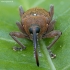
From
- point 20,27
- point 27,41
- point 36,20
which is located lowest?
point 27,41

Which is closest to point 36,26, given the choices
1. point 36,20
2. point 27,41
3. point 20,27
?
point 36,20

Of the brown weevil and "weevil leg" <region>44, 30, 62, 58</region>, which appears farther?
the brown weevil

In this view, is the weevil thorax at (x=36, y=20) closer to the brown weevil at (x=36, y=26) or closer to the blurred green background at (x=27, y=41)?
the brown weevil at (x=36, y=26)

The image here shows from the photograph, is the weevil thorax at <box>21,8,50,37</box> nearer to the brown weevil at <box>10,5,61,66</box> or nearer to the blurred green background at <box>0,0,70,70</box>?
the brown weevil at <box>10,5,61,66</box>

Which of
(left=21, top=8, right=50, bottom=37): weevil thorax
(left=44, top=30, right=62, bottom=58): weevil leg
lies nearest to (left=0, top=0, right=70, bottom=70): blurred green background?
(left=44, top=30, right=62, bottom=58): weevil leg

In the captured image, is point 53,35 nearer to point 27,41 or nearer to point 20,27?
point 27,41

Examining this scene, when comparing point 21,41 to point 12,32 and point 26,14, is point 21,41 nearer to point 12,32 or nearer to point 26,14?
point 12,32
